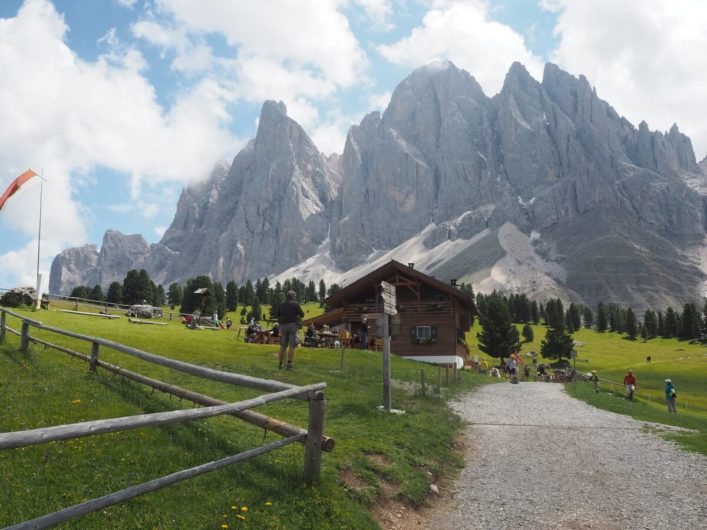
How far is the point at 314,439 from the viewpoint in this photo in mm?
7949

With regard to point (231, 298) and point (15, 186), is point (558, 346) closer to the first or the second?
point (15, 186)

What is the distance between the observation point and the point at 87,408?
10.2 metres

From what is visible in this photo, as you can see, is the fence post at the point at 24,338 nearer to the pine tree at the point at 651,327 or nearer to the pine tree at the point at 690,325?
the pine tree at the point at 690,325

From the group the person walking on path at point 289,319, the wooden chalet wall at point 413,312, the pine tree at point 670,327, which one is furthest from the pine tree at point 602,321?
the person walking on path at point 289,319

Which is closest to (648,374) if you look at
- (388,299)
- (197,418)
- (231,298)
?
(388,299)

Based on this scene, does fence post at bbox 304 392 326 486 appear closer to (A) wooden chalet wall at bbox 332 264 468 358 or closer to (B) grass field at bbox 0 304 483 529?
(B) grass field at bbox 0 304 483 529

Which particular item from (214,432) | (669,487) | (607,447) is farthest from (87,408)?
(607,447)

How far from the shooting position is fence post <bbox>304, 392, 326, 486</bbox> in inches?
313

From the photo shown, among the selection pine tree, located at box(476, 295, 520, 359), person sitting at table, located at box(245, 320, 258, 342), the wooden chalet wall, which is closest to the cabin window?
the wooden chalet wall

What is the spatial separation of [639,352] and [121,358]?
108563 mm

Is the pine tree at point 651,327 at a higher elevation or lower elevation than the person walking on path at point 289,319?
lower

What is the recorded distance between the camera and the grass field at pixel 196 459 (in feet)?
21.7

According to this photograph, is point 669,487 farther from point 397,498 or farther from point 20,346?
point 20,346

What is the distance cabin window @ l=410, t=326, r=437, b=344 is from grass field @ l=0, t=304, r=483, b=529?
1164 inches
